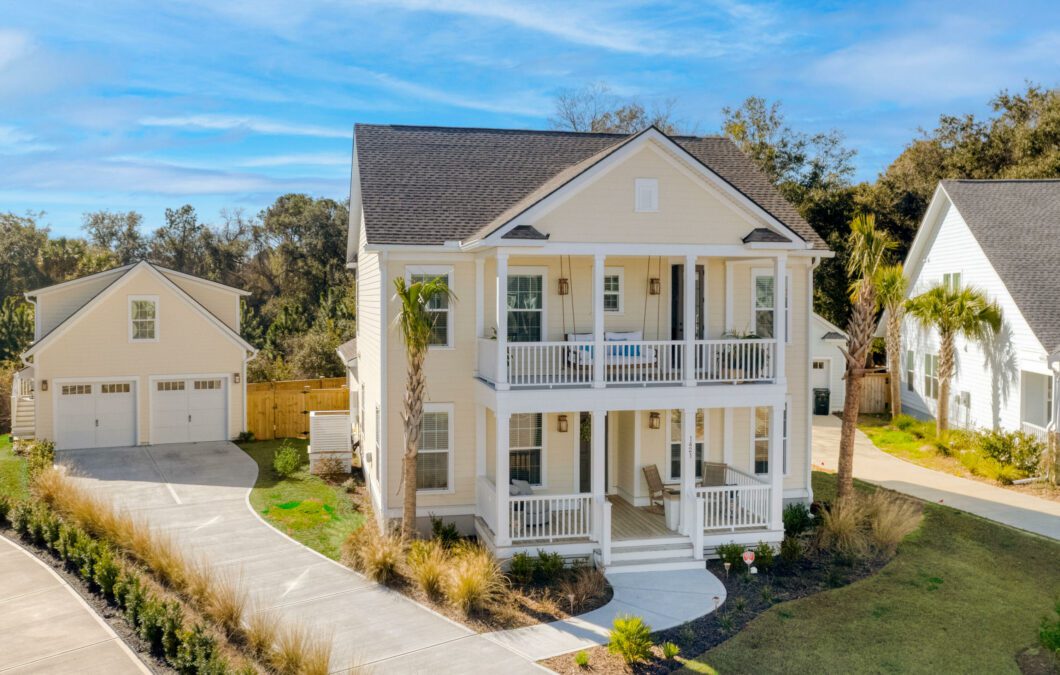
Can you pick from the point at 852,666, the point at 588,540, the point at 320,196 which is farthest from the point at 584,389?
the point at 320,196

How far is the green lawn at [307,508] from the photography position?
15.6 metres

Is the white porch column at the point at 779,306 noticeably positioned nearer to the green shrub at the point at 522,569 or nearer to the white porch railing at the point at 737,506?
the white porch railing at the point at 737,506

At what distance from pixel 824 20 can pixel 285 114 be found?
16.7m

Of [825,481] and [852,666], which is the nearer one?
[852,666]

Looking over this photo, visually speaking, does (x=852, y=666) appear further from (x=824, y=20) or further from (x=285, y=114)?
(x=285, y=114)

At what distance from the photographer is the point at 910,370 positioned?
31000mm

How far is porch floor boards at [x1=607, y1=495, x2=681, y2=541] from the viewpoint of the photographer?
14.8 m

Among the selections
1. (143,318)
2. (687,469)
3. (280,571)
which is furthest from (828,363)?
(143,318)

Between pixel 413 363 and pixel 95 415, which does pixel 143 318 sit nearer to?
pixel 95 415

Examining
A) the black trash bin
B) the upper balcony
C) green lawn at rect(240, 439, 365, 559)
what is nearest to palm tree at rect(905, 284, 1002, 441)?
the black trash bin

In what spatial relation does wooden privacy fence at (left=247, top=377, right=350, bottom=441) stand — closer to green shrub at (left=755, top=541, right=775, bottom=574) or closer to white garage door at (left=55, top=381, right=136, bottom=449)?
white garage door at (left=55, top=381, right=136, bottom=449)

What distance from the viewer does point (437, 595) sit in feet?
41.3

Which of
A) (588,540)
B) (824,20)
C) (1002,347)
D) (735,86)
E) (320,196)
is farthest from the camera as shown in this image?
(320,196)

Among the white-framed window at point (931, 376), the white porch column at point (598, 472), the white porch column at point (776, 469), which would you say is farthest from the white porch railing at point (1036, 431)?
the white porch column at point (598, 472)
